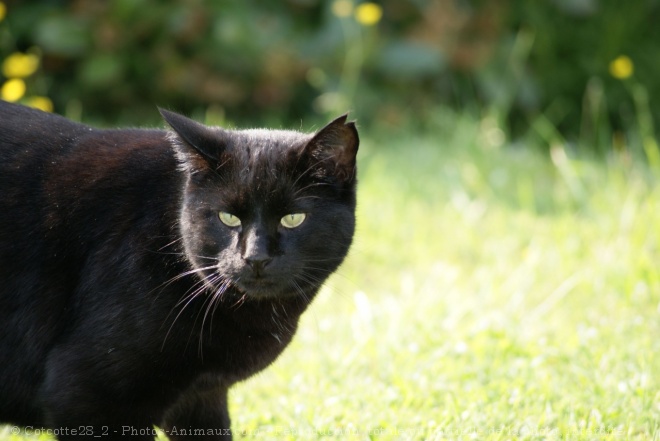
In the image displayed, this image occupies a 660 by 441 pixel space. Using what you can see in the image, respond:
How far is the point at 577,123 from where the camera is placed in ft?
21.9

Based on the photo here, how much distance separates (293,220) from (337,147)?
9.2 inches

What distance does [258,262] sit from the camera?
7.04ft

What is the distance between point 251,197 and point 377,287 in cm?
184

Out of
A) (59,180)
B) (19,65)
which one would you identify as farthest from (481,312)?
(19,65)

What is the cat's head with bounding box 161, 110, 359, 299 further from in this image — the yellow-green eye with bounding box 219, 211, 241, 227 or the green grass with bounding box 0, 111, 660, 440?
the green grass with bounding box 0, 111, 660, 440

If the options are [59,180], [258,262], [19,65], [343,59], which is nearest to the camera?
[258,262]

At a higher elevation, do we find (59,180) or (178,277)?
(59,180)

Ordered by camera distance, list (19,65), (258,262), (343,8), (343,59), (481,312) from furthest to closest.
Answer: (343,59) < (343,8) < (19,65) < (481,312) < (258,262)

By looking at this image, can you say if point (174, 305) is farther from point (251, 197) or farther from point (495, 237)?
point (495, 237)

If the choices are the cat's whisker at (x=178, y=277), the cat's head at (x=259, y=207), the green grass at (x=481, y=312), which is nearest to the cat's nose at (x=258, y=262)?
the cat's head at (x=259, y=207)

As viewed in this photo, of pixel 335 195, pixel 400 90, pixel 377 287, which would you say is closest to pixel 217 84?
pixel 400 90

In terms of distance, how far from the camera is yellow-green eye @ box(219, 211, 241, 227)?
7.34 feet

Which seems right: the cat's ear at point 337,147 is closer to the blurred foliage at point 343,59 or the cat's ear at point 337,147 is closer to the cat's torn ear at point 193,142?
the cat's torn ear at point 193,142

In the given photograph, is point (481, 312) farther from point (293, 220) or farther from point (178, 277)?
point (178, 277)
